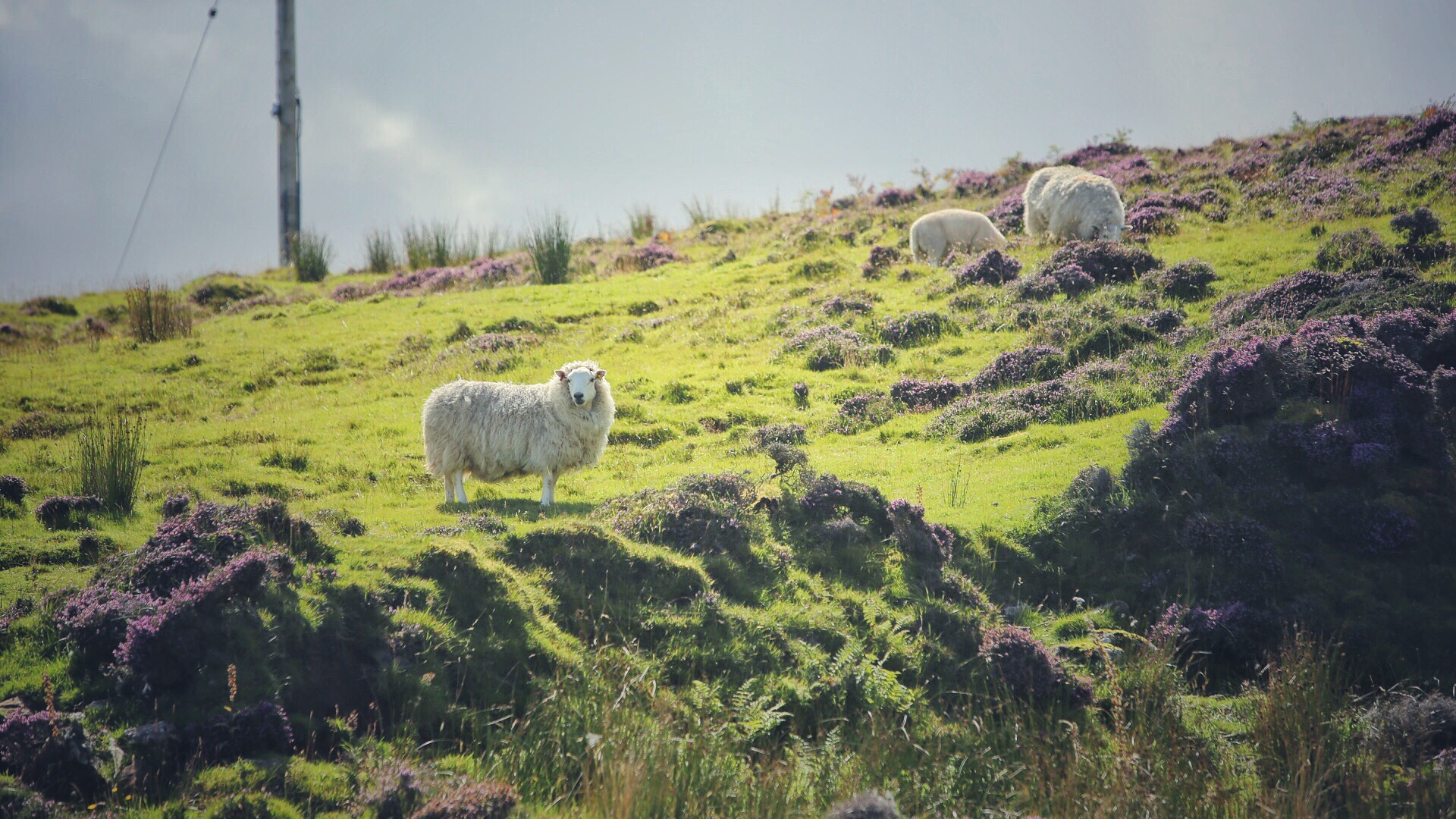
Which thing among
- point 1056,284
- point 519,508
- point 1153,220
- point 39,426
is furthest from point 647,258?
point 519,508

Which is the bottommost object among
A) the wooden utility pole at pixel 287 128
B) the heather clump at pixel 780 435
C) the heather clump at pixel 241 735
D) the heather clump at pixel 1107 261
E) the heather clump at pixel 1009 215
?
the heather clump at pixel 241 735

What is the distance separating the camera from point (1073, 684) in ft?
30.3

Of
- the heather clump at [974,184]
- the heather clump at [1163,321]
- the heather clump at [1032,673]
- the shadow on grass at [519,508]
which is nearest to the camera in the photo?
the heather clump at [1032,673]

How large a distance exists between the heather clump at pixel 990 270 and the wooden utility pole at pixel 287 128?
85.9 feet

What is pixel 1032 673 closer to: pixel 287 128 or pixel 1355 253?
pixel 1355 253

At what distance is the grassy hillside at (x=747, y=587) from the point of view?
288 inches

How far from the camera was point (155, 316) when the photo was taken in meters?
25.0

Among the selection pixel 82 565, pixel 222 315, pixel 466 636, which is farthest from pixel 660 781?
pixel 222 315

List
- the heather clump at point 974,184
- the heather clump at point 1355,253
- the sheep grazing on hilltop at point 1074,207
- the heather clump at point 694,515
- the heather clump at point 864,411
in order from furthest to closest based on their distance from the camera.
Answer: the heather clump at point 974,184
the sheep grazing on hilltop at point 1074,207
the heather clump at point 1355,253
the heather clump at point 864,411
the heather clump at point 694,515

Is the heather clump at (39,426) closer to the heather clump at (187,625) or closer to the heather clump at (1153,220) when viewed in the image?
the heather clump at (187,625)

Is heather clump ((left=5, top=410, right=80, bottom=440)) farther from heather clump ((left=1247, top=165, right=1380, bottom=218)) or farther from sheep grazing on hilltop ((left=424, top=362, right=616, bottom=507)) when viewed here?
heather clump ((left=1247, top=165, right=1380, bottom=218))

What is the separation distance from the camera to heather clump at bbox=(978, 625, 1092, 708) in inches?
360

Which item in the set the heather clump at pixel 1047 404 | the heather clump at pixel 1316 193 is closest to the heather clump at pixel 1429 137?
the heather clump at pixel 1316 193

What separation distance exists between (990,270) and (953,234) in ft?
10.3
